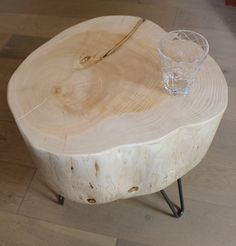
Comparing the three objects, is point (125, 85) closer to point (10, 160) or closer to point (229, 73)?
point (10, 160)

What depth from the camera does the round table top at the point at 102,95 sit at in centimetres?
77

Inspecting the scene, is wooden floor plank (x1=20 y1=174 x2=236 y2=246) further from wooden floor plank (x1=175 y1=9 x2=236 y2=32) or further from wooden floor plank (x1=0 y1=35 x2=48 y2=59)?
wooden floor plank (x1=175 y1=9 x2=236 y2=32)

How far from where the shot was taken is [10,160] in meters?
1.29

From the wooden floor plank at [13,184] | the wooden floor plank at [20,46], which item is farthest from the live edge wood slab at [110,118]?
the wooden floor plank at [20,46]

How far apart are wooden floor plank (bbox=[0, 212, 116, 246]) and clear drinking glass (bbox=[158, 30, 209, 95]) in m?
0.50

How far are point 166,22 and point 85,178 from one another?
1236 mm

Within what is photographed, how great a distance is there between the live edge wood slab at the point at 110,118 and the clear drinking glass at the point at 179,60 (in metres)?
0.02

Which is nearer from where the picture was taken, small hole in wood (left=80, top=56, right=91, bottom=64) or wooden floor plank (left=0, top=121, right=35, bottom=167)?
small hole in wood (left=80, top=56, right=91, bottom=64)

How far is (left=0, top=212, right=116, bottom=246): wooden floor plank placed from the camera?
1.06m

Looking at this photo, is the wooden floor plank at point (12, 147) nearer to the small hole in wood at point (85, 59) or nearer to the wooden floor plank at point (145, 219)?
the wooden floor plank at point (145, 219)

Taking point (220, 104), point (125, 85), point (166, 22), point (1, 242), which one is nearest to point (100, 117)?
point (125, 85)

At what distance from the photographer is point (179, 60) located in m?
0.90

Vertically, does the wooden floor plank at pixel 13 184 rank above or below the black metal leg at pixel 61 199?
below

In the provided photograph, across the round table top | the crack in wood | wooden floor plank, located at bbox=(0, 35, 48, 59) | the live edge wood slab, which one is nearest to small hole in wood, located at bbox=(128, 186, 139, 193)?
the live edge wood slab
